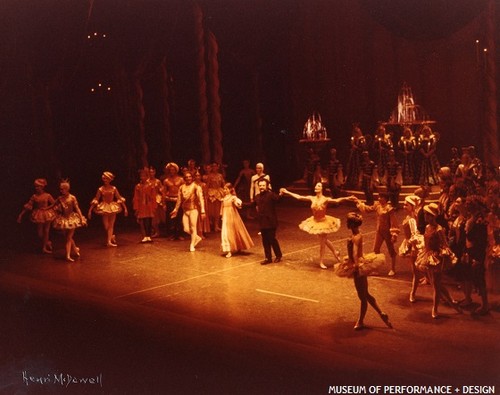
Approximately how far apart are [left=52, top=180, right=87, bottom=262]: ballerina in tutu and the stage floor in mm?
693

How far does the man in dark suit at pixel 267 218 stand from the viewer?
13.5m

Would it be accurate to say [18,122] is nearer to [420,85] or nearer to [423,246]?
[420,85]

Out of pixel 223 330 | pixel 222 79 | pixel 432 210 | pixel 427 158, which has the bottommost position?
pixel 223 330

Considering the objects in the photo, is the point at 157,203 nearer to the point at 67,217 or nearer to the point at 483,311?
the point at 67,217

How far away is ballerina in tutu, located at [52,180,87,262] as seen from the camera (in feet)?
48.6

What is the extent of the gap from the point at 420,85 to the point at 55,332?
1551 cm

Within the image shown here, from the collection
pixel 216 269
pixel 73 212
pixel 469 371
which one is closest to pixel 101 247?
pixel 73 212

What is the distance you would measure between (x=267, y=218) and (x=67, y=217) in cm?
431

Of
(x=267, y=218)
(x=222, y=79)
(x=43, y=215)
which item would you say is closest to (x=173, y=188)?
(x=43, y=215)

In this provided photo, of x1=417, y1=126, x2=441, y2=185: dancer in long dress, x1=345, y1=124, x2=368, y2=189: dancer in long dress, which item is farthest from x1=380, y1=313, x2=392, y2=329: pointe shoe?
x1=345, y1=124, x2=368, y2=189: dancer in long dress

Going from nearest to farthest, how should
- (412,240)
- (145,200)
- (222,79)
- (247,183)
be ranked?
(412,240), (145,200), (247,183), (222,79)

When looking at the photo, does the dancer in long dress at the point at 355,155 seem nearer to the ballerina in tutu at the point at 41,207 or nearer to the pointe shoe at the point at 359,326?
the ballerina in tutu at the point at 41,207

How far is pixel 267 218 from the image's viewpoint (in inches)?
532

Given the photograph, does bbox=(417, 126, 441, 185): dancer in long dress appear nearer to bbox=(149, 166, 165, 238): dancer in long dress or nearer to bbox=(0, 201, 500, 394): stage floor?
bbox=(0, 201, 500, 394): stage floor
